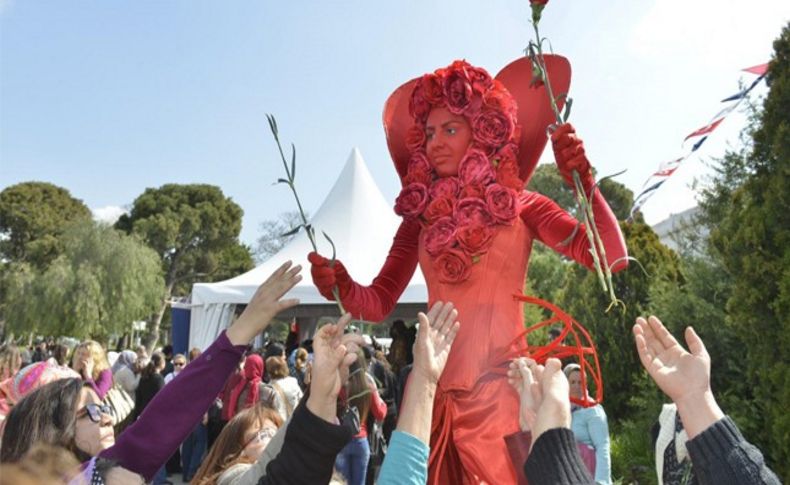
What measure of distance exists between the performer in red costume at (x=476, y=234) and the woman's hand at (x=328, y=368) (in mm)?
548

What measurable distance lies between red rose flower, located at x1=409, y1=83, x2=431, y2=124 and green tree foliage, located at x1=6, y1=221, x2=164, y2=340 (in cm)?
2515

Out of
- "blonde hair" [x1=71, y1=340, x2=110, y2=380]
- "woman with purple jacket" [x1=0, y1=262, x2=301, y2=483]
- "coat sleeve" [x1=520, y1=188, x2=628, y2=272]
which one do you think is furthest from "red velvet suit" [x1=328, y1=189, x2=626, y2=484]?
"blonde hair" [x1=71, y1=340, x2=110, y2=380]

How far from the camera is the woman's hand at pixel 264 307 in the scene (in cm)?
176

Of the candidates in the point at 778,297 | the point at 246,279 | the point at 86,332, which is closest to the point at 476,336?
the point at 778,297

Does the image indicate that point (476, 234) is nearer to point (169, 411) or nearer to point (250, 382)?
point (169, 411)

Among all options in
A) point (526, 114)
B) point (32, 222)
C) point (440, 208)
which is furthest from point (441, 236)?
point (32, 222)

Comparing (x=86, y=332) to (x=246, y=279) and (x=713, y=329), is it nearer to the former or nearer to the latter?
(x=246, y=279)

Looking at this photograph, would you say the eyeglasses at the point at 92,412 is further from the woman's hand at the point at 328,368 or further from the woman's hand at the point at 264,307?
the woman's hand at the point at 328,368

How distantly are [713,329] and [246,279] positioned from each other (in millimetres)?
6444

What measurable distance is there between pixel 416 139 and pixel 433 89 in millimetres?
192

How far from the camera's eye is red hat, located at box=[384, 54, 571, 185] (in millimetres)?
2447

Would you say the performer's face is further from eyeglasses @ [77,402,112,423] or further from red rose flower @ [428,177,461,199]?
eyeglasses @ [77,402,112,423]

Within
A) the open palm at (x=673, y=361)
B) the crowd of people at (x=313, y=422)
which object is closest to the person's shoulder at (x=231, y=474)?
the crowd of people at (x=313, y=422)

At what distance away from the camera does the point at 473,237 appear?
2.20m
